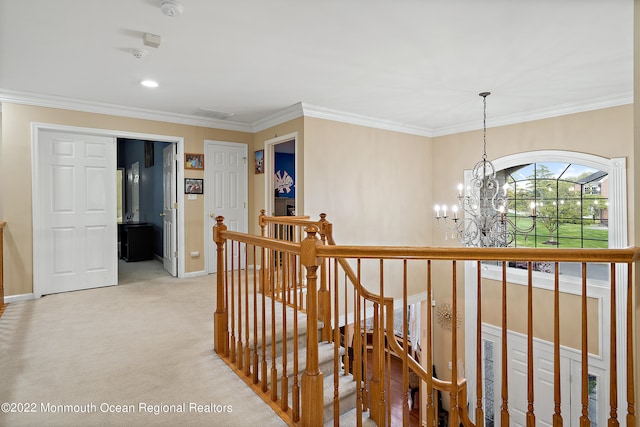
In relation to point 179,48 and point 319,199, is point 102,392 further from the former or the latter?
point 319,199

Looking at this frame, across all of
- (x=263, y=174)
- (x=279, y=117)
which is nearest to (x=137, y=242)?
(x=263, y=174)

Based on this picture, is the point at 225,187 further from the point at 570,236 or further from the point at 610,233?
the point at 610,233

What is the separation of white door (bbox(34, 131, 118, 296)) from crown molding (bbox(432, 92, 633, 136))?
5107 mm

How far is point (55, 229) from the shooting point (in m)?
4.23

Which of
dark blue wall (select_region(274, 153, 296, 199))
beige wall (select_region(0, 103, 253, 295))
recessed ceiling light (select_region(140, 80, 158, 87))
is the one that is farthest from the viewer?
dark blue wall (select_region(274, 153, 296, 199))

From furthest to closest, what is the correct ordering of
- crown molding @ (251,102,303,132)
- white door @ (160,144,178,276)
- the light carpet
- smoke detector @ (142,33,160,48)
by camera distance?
white door @ (160,144,178,276)
crown molding @ (251,102,303,132)
smoke detector @ (142,33,160,48)
the light carpet

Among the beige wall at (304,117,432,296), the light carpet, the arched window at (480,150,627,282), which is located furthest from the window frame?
the light carpet

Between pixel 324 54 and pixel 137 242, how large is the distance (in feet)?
17.6

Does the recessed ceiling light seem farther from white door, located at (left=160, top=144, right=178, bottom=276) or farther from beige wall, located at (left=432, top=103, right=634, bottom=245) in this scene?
beige wall, located at (left=432, top=103, right=634, bottom=245)

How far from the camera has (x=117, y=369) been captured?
96.1 inches

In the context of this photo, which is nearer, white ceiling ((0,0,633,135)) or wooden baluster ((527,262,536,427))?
wooden baluster ((527,262,536,427))

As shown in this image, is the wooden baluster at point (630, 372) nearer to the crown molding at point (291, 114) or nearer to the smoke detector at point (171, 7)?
the smoke detector at point (171, 7)

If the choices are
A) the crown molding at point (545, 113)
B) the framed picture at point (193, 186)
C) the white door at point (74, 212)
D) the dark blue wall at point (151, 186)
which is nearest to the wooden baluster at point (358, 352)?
the framed picture at point (193, 186)

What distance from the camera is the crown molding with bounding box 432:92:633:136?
4.03 meters
